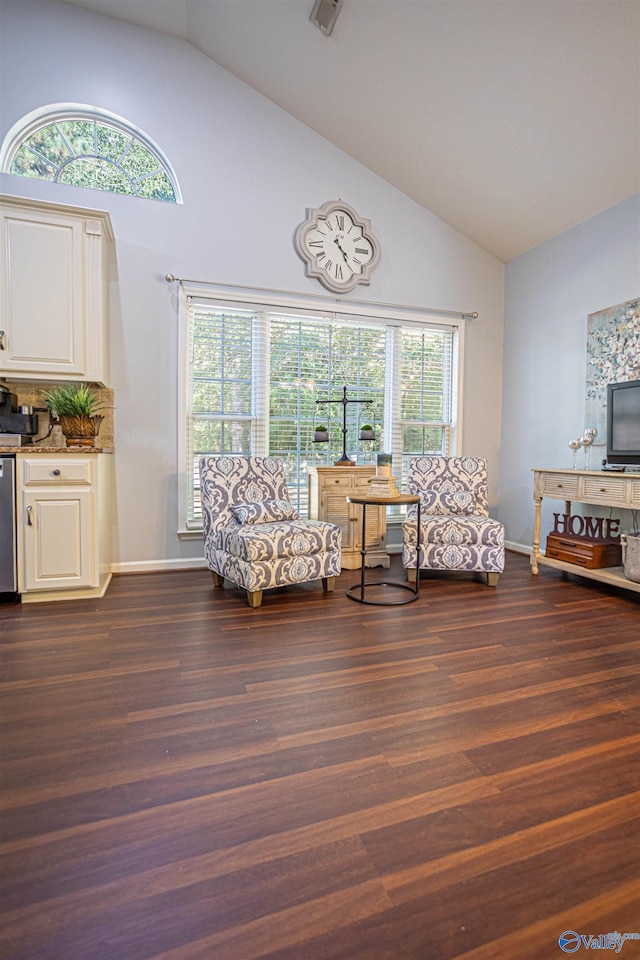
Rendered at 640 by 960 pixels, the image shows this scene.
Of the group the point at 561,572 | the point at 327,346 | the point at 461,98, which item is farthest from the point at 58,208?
the point at 561,572

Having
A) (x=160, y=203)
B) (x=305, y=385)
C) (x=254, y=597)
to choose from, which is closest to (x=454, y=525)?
(x=254, y=597)

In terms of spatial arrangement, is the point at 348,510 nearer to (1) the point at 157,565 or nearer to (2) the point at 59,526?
(1) the point at 157,565

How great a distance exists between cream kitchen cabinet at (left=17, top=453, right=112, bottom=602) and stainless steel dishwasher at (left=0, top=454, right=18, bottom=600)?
1.5 inches

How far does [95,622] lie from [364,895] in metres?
2.17

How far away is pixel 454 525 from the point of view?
3664 millimetres

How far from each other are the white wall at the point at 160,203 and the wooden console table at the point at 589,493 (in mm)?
2605

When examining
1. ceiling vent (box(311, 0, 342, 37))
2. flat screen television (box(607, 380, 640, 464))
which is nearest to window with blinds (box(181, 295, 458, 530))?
flat screen television (box(607, 380, 640, 464))

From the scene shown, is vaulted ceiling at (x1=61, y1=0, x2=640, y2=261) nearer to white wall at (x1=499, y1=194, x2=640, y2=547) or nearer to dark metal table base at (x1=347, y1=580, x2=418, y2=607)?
white wall at (x1=499, y1=194, x2=640, y2=547)

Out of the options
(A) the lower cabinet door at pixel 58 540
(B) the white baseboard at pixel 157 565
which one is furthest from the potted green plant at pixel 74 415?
(B) the white baseboard at pixel 157 565

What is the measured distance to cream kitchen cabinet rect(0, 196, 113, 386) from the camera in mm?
3123

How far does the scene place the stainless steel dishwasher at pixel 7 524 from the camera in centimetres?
296

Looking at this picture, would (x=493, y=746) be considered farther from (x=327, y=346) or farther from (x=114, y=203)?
(x=114, y=203)

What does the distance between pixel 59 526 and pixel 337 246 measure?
3225 mm

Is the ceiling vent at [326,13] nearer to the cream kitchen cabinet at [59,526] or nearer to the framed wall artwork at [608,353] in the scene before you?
the framed wall artwork at [608,353]
